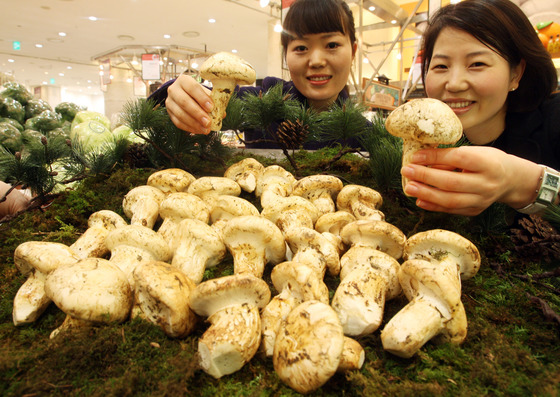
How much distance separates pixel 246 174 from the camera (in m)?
1.85

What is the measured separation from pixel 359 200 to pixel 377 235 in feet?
1.23

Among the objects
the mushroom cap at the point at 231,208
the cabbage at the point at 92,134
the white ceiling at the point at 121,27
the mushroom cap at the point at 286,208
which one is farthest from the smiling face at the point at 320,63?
the white ceiling at the point at 121,27

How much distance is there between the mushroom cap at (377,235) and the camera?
4.15 ft

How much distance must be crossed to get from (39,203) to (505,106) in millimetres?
3069

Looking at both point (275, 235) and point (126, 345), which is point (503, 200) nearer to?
point (275, 235)

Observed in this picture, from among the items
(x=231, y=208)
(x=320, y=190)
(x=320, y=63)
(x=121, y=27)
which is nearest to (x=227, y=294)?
(x=231, y=208)

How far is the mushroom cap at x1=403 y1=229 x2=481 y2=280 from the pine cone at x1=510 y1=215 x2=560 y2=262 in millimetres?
280

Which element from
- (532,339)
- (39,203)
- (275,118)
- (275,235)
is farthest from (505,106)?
(39,203)

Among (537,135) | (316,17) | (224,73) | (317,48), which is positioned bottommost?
(537,135)

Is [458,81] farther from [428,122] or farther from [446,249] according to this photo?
[446,249]

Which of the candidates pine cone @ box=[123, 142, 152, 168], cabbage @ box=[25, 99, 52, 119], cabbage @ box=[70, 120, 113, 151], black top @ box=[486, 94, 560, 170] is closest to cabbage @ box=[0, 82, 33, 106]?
cabbage @ box=[25, 99, 52, 119]

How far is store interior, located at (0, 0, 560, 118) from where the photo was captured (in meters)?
5.46

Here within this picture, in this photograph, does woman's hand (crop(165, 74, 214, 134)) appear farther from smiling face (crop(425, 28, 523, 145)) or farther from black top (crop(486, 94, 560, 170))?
black top (crop(486, 94, 560, 170))

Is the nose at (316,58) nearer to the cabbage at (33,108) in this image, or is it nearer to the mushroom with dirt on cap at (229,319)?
the mushroom with dirt on cap at (229,319)
